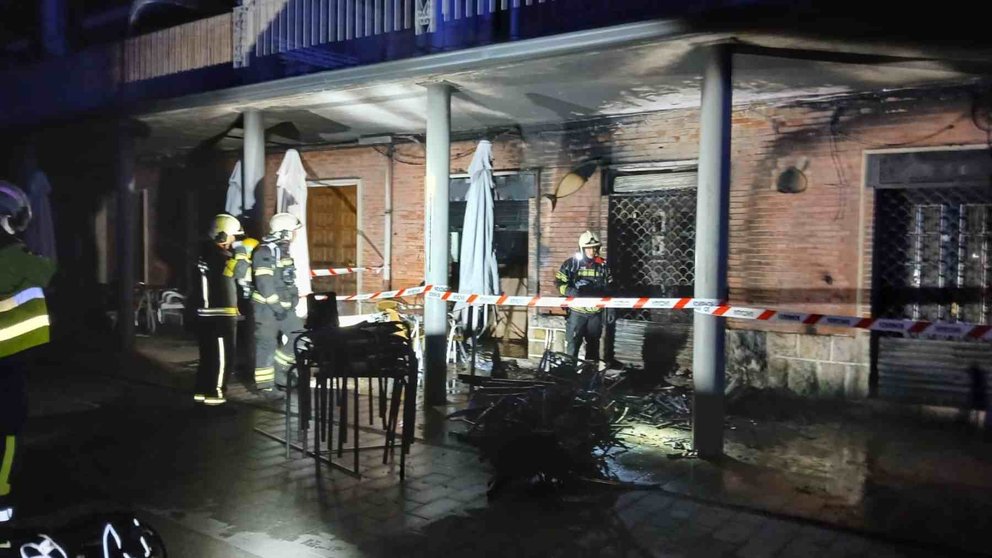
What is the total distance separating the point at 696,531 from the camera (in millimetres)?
4691

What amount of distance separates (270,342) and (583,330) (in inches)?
152

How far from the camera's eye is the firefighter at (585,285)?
9453 millimetres

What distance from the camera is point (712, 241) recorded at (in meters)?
6.36

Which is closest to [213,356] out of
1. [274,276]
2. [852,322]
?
[274,276]

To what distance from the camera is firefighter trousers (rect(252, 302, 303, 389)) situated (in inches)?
336

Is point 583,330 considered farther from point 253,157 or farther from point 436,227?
point 253,157

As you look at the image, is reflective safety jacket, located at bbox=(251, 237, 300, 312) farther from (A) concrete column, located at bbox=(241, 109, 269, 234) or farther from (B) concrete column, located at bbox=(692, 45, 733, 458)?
(B) concrete column, located at bbox=(692, 45, 733, 458)

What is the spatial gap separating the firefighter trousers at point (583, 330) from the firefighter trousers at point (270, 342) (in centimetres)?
345

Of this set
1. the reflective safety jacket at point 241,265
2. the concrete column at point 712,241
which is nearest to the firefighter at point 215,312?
the reflective safety jacket at point 241,265

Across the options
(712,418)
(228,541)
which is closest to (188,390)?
(228,541)

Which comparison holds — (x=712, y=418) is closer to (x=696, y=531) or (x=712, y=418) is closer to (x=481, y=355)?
(x=696, y=531)

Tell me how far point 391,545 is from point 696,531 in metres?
1.91

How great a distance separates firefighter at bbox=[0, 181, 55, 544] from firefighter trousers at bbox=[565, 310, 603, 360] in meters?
6.19

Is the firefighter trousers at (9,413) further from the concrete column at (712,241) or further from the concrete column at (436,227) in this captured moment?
the concrete column at (712,241)
